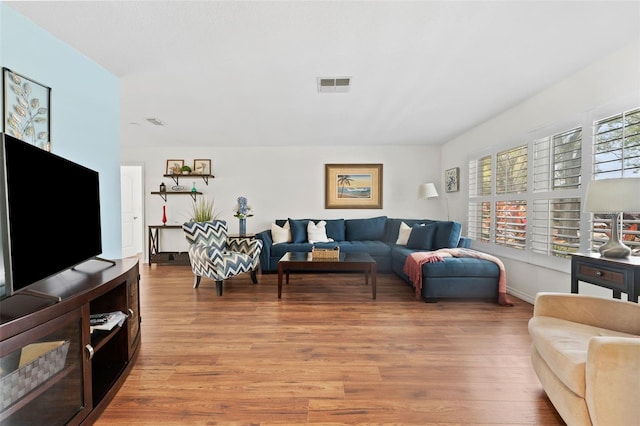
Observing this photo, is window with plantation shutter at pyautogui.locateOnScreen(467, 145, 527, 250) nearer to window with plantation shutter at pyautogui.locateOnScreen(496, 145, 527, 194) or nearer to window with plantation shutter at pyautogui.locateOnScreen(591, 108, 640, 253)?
window with plantation shutter at pyautogui.locateOnScreen(496, 145, 527, 194)

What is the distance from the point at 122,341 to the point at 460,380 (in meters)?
2.18

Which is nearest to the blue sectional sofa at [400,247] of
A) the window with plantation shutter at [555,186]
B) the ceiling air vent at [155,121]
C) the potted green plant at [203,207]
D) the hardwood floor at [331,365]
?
the hardwood floor at [331,365]

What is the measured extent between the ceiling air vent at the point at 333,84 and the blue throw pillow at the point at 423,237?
97.5 inches

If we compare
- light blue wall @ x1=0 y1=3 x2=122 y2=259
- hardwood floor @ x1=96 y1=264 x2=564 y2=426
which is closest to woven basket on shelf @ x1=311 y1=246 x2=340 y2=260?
hardwood floor @ x1=96 y1=264 x2=564 y2=426

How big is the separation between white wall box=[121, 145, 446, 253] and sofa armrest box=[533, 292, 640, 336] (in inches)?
157

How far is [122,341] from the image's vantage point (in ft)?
6.22

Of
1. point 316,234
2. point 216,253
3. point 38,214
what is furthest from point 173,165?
point 38,214

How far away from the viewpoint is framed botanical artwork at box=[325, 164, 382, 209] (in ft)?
18.7

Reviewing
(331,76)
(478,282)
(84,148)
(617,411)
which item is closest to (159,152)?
(84,148)

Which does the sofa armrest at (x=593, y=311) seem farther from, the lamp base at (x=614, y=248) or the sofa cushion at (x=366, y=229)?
the sofa cushion at (x=366, y=229)

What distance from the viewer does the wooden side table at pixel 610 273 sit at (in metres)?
1.82

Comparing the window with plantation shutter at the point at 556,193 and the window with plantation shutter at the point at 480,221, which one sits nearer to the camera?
the window with plantation shutter at the point at 556,193

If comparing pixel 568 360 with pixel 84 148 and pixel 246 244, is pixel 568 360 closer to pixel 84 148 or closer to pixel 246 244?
pixel 84 148

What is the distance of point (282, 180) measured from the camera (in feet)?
18.8
